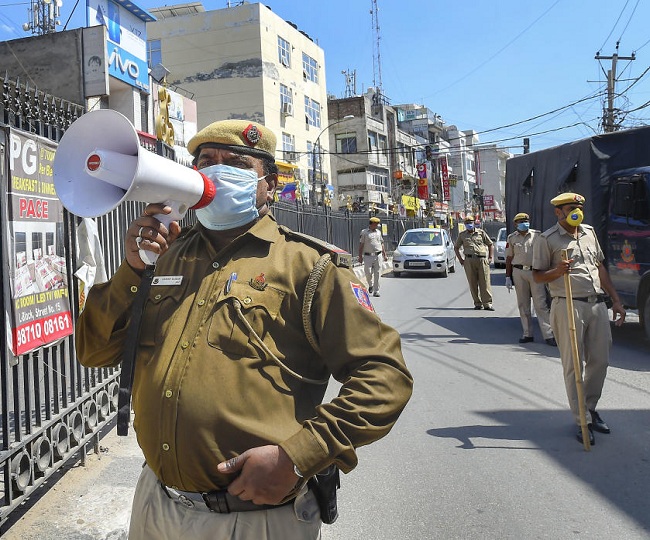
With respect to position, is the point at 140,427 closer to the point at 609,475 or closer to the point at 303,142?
the point at 609,475

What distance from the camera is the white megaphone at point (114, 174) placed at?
1513 mm

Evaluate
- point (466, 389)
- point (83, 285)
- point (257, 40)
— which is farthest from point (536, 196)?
point (257, 40)

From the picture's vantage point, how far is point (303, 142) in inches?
1692

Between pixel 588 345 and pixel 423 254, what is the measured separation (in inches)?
617

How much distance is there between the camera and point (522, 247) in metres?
9.12

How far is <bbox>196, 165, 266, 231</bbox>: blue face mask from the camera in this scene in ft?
6.07

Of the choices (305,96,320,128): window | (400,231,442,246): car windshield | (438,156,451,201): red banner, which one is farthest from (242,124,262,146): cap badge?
(438,156,451,201): red banner

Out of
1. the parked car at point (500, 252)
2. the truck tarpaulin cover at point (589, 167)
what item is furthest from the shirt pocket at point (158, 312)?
the parked car at point (500, 252)

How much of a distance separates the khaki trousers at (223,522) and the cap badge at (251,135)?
113cm

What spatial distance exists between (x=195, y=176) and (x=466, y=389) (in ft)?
17.2

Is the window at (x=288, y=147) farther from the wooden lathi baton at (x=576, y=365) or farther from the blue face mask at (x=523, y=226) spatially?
the wooden lathi baton at (x=576, y=365)

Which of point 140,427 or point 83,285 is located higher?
point 83,285

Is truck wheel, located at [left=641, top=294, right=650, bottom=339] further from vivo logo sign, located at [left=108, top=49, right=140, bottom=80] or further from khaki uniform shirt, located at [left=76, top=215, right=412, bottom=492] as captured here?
vivo logo sign, located at [left=108, top=49, right=140, bottom=80]

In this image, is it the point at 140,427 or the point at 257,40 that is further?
the point at 257,40
